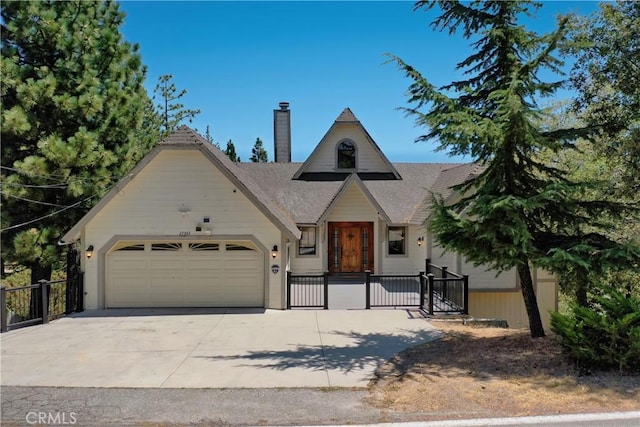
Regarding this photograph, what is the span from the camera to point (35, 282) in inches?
591

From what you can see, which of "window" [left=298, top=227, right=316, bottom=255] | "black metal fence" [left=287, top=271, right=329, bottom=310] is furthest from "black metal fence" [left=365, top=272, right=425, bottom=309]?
"window" [left=298, top=227, right=316, bottom=255]

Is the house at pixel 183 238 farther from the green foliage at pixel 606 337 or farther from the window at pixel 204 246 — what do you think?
the green foliage at pixel 606 337

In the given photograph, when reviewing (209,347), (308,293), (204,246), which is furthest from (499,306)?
(209,347)

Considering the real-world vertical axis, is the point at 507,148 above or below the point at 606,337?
above

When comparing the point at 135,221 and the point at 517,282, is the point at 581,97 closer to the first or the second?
the point at 517,282

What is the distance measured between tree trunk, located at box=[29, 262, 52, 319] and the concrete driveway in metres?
1.15

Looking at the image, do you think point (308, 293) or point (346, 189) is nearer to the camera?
point (308, 293)

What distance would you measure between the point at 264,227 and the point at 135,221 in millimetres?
3874

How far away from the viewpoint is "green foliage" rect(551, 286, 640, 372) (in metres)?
6.83

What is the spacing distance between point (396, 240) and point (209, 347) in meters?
11.1

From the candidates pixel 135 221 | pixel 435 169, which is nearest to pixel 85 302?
pixel 135 221

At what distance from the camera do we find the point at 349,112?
68.7 ft

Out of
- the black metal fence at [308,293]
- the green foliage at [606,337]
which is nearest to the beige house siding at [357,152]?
the black metal fence at [308,293]

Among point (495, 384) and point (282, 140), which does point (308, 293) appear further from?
point (282, 140)
